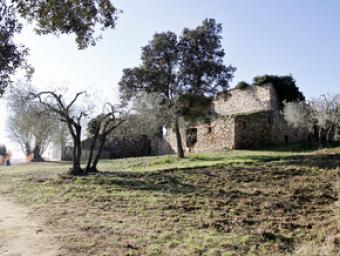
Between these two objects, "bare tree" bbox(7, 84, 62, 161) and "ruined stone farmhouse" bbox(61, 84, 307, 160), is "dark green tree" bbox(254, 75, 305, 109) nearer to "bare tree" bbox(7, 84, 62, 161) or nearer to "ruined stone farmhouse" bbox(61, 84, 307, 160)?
"ruined stone farmhouse" bbox(61, 84, 307, 160)

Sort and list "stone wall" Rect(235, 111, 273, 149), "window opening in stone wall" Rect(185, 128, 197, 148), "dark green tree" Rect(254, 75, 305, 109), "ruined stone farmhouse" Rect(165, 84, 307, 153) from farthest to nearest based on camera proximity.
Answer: "window opening in stone wall" Rect(185, 128, 197, 148) → "dark green tree" Rect(254, 75, 305, 109) → "ruined stone farmhouse" Rect(165, 84, 307, 153) → "stone wall" Rect(235, 111, 273, 149)

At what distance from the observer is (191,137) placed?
33250 millimetres

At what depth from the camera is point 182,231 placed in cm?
766

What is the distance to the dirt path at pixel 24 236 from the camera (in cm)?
673

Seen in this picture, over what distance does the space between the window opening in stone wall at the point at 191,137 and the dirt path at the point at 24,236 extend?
2348 centimetres

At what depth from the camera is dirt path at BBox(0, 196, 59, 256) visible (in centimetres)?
673

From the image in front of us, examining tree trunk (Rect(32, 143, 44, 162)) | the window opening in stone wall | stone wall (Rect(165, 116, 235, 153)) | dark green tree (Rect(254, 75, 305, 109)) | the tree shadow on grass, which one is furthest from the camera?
tree trunk (Rect(32, 143, 44, 162))

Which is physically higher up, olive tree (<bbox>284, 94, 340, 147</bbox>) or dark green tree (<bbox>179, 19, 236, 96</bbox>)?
dark green tree (<bbox>179, 19, 236, 96</bbox>)

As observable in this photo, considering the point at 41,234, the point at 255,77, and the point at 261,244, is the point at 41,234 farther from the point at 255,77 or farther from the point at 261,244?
the point at 255,77

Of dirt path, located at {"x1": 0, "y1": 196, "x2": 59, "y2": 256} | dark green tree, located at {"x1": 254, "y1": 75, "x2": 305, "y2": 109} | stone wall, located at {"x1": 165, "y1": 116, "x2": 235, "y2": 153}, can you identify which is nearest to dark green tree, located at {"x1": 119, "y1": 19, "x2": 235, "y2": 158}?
stone wall, located at {"x1": 165, "y1": 116, "x2": 235, "y2": 153}

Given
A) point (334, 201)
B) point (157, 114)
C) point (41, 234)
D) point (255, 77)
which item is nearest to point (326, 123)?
point (255, 77)

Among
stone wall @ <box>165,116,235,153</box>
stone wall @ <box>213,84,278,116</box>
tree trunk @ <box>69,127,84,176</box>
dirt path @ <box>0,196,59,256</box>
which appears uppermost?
stone wall @ <box>213,84,278,116</box>

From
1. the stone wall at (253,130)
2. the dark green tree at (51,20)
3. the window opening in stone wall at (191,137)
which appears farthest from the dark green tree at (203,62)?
the dark green tree at (51,20)

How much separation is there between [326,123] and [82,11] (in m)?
20.4
